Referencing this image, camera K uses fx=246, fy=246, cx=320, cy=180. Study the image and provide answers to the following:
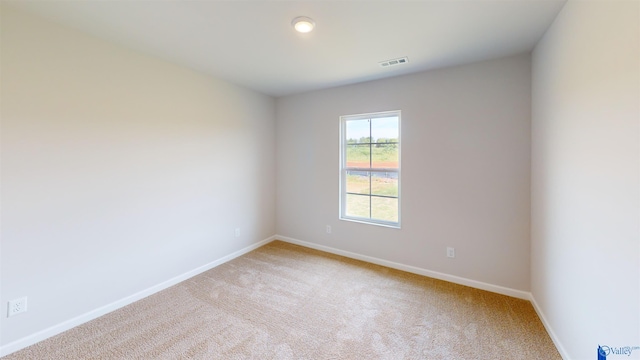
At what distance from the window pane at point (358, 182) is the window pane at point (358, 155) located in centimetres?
12

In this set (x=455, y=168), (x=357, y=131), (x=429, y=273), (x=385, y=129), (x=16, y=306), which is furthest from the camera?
(x=357, y=131)

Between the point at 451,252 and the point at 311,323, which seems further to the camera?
the point at 451,252

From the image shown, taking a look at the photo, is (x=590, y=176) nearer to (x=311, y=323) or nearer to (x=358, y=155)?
(x=311, y=323)

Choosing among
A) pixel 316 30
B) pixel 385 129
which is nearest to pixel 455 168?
pixel 385 129

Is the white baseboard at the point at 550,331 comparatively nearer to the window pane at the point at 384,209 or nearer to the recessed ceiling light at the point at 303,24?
the window pane at the point at 384,209

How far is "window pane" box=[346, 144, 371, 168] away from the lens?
3.42 meters

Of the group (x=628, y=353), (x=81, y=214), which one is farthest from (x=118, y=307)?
(x=628, y=353)

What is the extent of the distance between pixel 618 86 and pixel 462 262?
2058mm

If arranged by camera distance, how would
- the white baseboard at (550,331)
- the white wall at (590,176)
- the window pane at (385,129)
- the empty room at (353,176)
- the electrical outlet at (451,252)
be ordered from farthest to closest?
1. the window pane at (385,129)
2. the electrical outlet at (451,252)
3. the white baseboard at (550,331)
4. the empty room at (353,176)
5. the white wall at (590,176)

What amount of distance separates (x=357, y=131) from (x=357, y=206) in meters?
1.07

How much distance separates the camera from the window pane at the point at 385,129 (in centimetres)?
316

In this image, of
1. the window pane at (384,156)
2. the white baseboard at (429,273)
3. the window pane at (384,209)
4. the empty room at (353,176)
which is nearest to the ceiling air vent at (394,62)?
the empty room at (353,176)

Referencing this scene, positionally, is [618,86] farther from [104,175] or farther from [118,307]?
[118,307]

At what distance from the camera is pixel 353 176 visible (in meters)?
3.55
